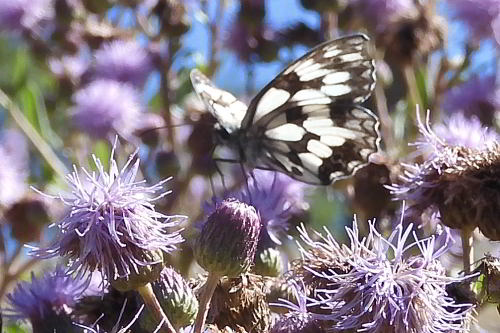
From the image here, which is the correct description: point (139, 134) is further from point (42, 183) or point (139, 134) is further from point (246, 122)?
point (246, 122)

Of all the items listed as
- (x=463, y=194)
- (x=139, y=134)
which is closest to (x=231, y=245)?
(x=463, y=194)

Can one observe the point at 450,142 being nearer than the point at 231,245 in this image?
No

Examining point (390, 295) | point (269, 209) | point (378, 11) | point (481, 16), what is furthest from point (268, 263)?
point (481, 16)

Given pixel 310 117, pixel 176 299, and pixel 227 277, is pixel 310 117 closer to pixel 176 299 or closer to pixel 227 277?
pixel 227 277

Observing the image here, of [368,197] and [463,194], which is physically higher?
[463,194]

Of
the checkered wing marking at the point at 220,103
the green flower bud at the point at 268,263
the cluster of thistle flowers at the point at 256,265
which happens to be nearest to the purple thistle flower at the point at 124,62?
the checkered wing marking at the point at 220,103

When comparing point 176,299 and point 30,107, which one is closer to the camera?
point 176,299

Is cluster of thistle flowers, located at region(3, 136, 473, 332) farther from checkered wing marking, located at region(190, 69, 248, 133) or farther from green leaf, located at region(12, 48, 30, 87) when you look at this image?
green leaf, located at region(12, 48, 30, 87)
